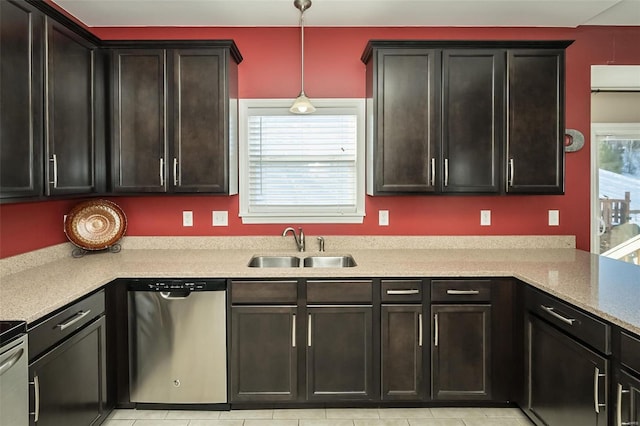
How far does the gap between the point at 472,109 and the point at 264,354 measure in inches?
83.4

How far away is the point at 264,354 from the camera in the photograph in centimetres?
281

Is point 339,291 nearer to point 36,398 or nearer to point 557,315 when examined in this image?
point 557,315

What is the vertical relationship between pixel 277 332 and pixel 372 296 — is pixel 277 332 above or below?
below

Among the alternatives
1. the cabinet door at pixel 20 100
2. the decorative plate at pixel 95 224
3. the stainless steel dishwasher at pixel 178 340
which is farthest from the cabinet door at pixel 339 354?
the cabinet door at pixel 20 100

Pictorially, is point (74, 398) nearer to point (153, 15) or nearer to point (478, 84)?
point (153, 15)

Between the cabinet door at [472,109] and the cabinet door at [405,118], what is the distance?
8 centimetres

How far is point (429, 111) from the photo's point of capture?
3148 mm

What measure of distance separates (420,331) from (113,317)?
6.03ft

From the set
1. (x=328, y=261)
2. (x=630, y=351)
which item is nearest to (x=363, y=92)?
(x=328, y=261)

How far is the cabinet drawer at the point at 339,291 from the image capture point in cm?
279

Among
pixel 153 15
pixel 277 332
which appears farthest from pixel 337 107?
pixel 277 332

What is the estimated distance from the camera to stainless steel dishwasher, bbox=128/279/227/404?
2766 mm

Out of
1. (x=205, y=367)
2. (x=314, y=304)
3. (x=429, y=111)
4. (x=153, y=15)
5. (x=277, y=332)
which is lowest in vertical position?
(x=205, y=367)

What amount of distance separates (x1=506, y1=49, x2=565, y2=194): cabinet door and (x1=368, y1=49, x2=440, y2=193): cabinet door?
1.72ft
